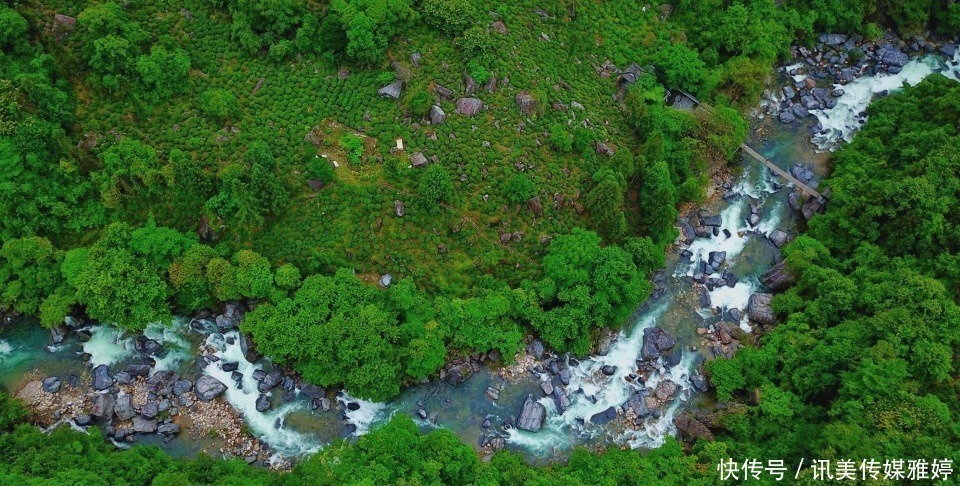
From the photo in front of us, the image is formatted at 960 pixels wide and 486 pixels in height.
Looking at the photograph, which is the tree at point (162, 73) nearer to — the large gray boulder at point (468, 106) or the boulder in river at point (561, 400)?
the large gray boulder at point (468, 106)

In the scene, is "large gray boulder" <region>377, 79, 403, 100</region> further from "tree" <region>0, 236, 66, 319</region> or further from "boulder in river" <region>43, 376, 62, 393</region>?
"boulder in river" <region>43, 376, 62, 393</region>

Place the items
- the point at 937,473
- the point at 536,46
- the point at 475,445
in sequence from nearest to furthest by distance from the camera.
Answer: the point at 937,473
the point at 475,445
the point at 536,46

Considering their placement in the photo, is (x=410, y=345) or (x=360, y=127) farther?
(x=360, y=127)

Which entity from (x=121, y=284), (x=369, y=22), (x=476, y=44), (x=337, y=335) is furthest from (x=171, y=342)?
(x=476, y=44)

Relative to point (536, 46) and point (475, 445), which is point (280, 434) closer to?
point (475, 445)

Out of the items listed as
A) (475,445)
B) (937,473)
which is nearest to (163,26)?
(475,445)
